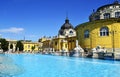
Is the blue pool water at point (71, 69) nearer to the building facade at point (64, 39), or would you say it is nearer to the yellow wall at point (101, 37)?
the yellow wall at point (101, 37)

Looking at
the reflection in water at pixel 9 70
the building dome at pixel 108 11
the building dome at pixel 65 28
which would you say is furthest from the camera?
the building dome at pixel 65 28

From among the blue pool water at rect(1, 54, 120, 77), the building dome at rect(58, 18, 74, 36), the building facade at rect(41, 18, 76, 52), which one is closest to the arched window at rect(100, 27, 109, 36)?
the blue pool water at rect(1, 54, 120, 77)

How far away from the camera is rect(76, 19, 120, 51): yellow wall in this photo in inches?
1420

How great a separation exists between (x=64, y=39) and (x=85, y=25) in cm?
2653

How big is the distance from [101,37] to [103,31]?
1.14m

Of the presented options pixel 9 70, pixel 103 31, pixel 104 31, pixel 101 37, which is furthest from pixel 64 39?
pixel 9 70

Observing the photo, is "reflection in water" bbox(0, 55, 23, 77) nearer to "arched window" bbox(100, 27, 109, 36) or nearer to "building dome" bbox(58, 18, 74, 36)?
"arched window" bbox(100, 27, 109, 36)

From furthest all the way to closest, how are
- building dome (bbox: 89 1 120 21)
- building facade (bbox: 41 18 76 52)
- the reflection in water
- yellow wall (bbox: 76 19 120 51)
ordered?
building facade (bbox: 41 18 76 52) < building dome (bbox: 89 1 120 21) < yellow wall (bbox: 76 19 120 51) < the reflection in water

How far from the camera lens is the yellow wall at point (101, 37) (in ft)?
118

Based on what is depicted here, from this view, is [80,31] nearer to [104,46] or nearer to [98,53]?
[104,46]

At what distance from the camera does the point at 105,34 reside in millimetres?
37062

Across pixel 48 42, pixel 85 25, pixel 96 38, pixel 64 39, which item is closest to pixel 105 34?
pixel 96 38

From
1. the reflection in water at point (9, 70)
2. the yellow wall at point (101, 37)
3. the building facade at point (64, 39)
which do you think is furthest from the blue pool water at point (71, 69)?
the building facade at point (64, 39)

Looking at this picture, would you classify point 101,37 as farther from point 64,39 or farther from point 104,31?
point 64,39
